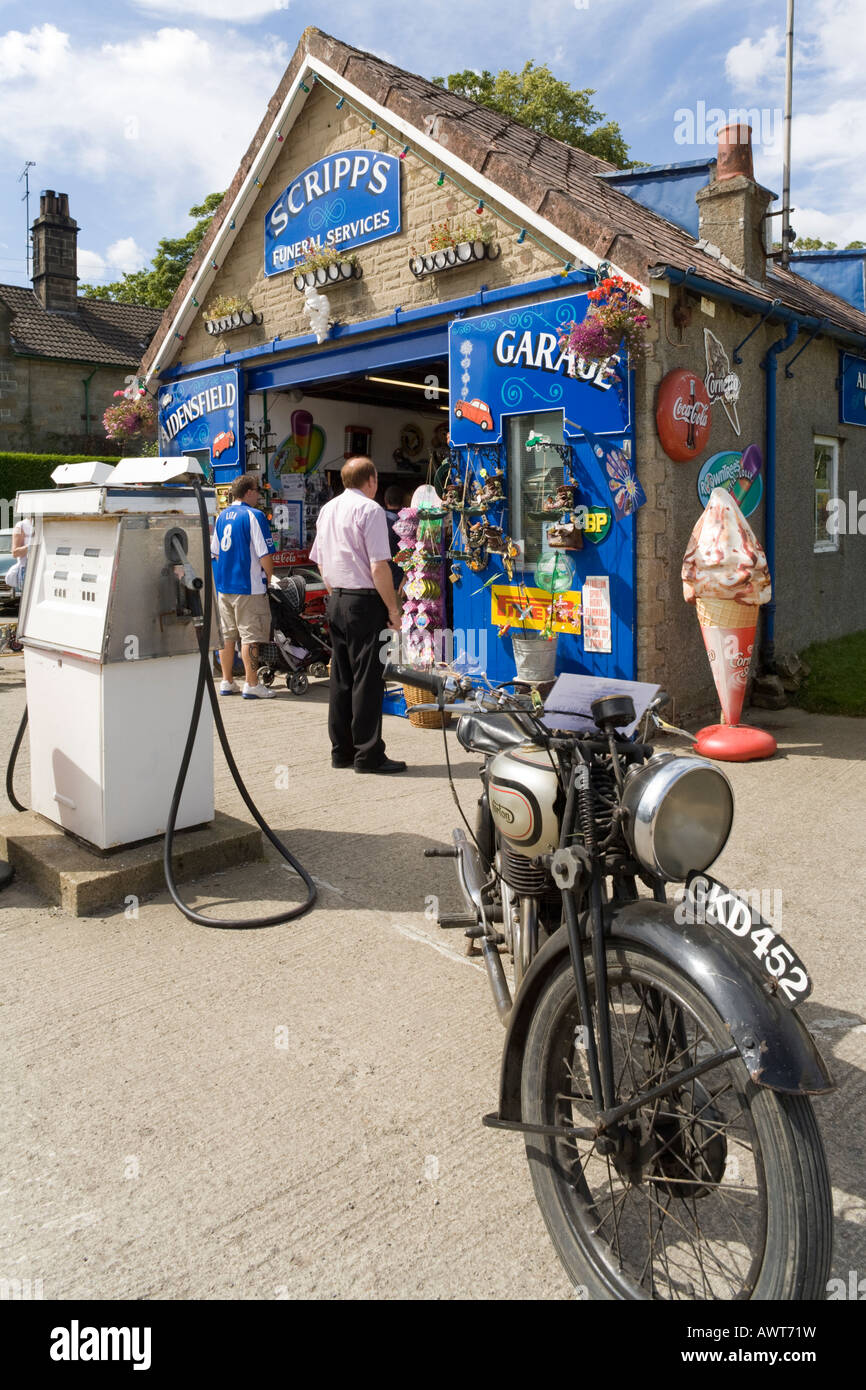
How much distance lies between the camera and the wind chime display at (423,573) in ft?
29.8

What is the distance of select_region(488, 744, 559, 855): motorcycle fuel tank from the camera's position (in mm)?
2574

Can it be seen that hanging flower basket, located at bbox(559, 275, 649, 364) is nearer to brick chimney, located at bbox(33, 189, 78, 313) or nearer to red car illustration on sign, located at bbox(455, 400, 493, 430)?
red car illustration on sign, located at bbox(455, 400, 493, 430)

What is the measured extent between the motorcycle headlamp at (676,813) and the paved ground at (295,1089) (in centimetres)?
Answer: 99

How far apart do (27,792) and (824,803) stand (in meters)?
4.84

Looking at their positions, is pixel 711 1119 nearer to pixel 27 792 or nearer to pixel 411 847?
pixel 411 847

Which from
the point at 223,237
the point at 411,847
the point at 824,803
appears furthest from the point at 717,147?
the point at 411,847

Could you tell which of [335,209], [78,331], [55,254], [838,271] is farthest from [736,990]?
[55,254]

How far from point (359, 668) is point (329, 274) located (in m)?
5.17

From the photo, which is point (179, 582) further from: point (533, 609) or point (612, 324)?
point (533, 609)

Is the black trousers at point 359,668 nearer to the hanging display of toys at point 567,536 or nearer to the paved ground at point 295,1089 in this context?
the paved ground at point 295,1089

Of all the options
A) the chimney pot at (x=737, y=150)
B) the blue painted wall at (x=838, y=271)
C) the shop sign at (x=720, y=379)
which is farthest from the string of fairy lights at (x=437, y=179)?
the blue painted wall at (x=838, y=271)

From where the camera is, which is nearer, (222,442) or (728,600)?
(728,600)

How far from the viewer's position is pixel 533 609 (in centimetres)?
862

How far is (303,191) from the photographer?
10711mm
